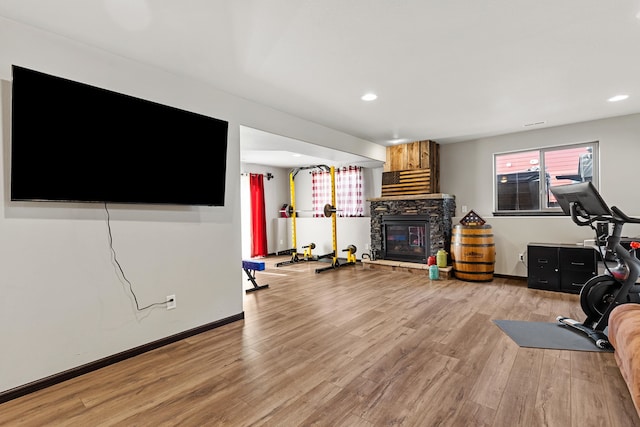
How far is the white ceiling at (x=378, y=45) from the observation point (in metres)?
1.86

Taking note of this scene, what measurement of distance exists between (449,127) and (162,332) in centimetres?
441

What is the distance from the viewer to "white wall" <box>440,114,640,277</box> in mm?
4125

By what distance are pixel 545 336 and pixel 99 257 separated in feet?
12.0

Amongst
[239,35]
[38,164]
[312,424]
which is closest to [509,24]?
[239,35]

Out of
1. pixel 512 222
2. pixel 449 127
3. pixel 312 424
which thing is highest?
pixel 449 127

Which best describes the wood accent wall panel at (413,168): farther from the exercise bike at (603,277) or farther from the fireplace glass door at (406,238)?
the exercise bike at (603,277)

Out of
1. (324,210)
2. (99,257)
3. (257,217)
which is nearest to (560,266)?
(324,210)

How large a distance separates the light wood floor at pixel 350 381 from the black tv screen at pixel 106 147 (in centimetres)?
126

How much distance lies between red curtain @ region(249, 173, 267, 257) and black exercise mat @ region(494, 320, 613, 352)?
557cm

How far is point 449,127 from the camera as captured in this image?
454 centimetres

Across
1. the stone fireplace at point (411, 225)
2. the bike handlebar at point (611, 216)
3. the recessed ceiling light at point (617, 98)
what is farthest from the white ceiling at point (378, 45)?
the stone fireplace at point (411, 225)

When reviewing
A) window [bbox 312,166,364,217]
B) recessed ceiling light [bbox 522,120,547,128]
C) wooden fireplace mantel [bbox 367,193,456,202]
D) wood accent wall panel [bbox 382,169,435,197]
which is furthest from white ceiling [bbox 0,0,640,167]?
window [bbox 312,166,364,217]

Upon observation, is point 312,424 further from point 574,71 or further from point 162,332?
point 574,71

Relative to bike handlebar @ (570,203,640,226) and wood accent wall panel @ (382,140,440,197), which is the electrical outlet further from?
wood accent wall panel @ (382,140,440,197)
